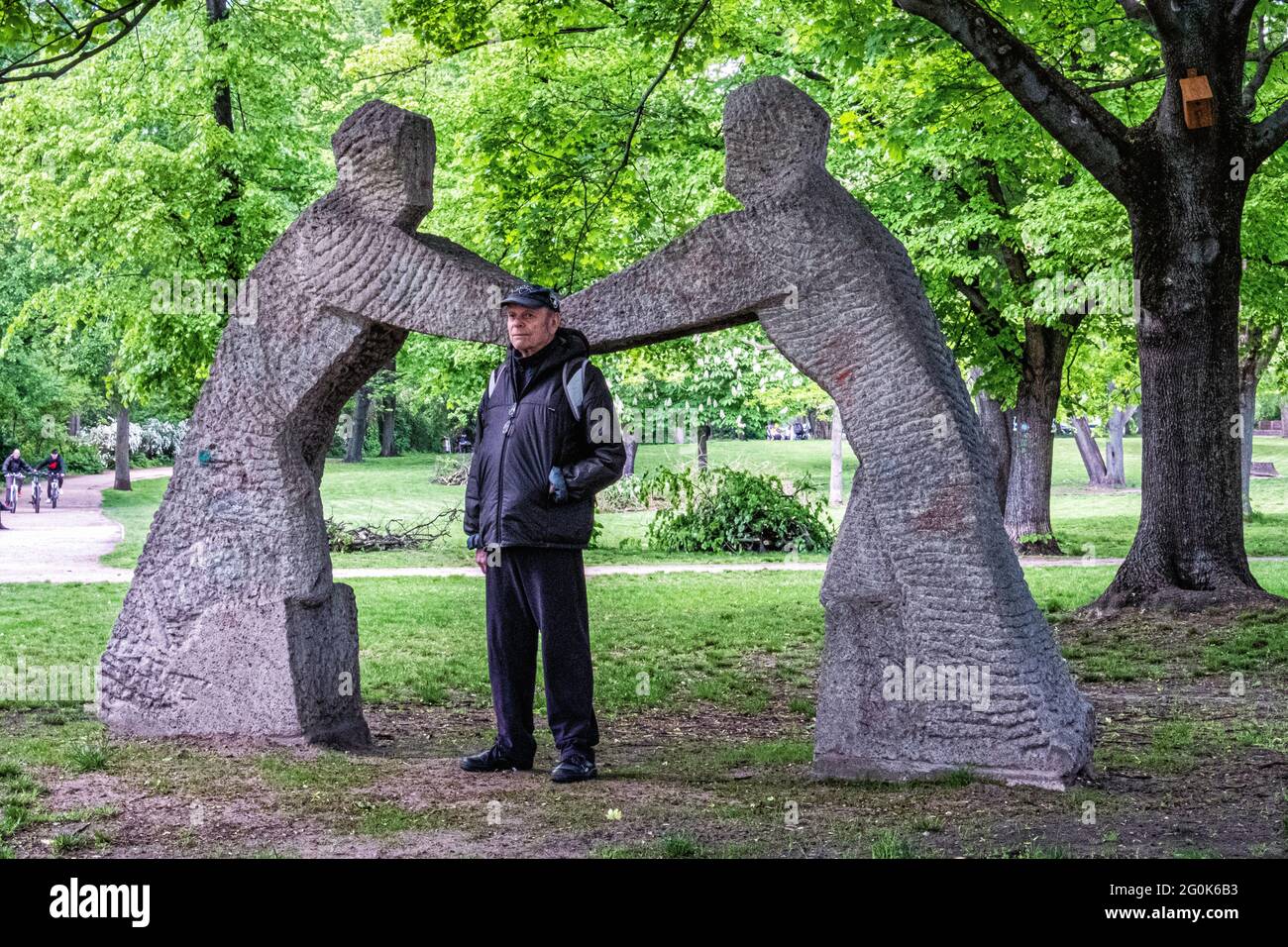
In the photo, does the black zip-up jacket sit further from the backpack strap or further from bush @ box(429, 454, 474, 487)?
bush @ box(429, 454, 474, 487)

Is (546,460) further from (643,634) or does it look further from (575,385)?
(643,634)

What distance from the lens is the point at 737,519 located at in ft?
74.0

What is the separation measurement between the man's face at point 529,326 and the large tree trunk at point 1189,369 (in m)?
7.06

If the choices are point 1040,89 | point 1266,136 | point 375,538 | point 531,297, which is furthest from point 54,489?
point 531,297

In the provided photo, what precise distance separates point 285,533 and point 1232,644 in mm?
7499

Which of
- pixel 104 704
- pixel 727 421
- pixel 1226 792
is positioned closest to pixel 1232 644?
pixel 1226 792

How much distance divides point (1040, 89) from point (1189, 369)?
281 cm

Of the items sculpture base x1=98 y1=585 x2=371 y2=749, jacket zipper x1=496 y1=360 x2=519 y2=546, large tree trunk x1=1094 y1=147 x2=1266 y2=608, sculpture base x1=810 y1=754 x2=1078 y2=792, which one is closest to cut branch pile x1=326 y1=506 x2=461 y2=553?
large tree trunk x1=1094 y1=147 x2=1266 y2=608

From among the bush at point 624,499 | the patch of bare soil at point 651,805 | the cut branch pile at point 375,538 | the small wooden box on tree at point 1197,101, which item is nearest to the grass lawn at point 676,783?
the patch of bare soil at point 651,805

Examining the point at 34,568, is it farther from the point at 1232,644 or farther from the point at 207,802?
the point at 1232,644

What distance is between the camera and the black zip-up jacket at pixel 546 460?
21.2 feet

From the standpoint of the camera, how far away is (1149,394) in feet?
39.9

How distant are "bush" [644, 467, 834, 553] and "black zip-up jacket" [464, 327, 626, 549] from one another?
621 inches

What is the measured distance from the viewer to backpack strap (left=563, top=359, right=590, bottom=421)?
6504 millimetres
